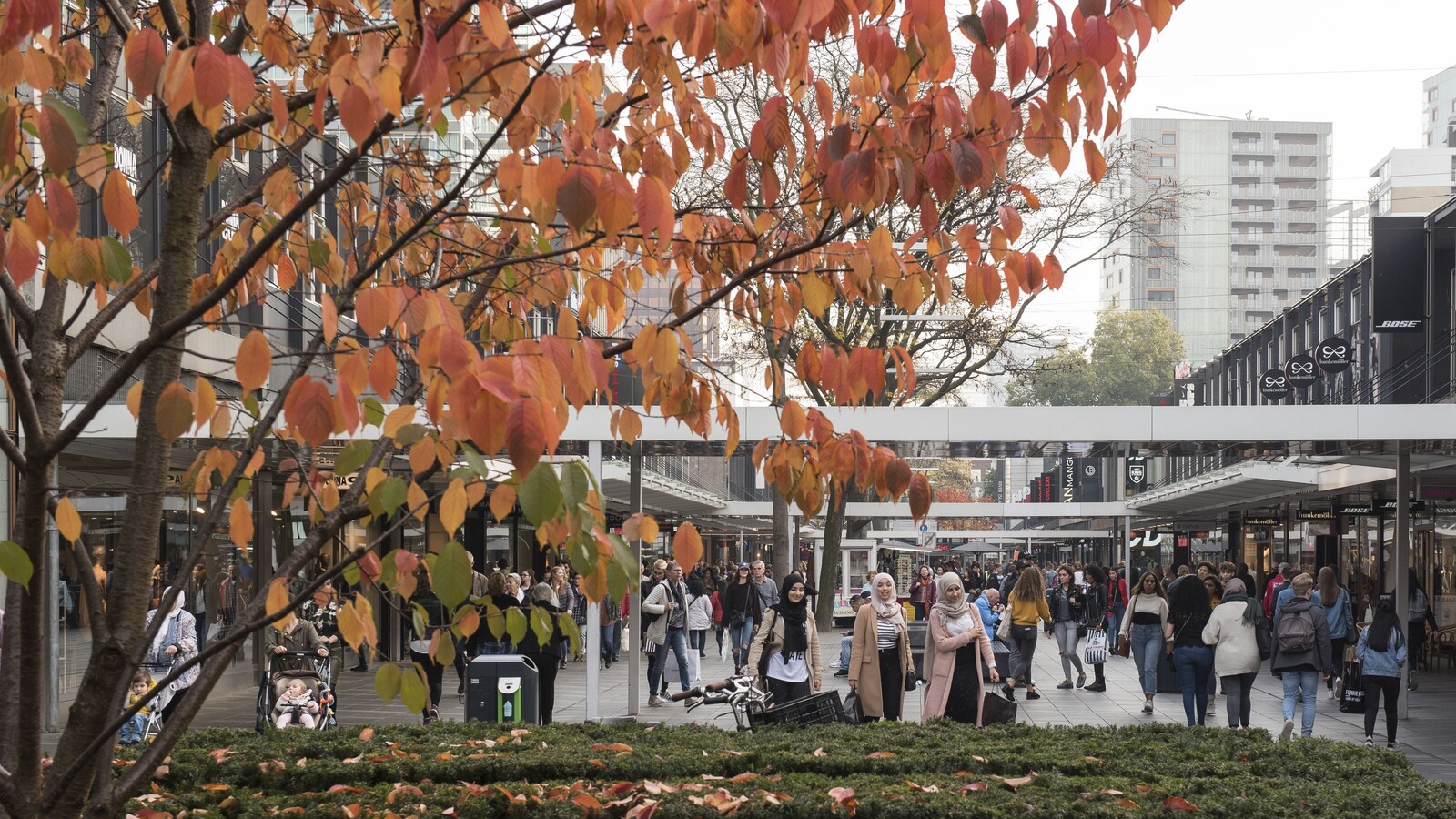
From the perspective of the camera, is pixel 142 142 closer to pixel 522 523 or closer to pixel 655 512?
pixel 522 523

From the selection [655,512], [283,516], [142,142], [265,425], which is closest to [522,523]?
[655,512]

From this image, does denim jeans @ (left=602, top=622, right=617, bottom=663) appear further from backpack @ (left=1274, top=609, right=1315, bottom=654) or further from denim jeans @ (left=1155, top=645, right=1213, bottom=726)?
backpack @ (left=1274, top=609, right=1315, bottom=654)

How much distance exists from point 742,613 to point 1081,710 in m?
5.64

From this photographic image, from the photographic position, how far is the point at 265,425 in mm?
4578

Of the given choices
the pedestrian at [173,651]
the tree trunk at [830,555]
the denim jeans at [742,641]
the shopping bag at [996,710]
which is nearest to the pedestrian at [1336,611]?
the shopping bag at [996,710]

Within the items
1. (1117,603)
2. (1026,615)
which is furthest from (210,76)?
(1117,603)

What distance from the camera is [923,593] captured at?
32938 millimetres

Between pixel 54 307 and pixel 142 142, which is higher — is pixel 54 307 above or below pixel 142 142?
below

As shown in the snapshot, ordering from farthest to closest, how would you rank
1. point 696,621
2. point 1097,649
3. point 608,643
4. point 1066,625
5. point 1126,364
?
point 1126,364 → point 608,643 → point 696,621 → point 1097,649 → point 1066,625

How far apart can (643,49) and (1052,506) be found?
1977 inches

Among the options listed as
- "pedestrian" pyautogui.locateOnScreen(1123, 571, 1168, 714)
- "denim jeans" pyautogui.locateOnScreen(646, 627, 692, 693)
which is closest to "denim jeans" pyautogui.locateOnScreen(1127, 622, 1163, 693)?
"pedestrian" pyautogui.locateOnScreen(1123, 571, 1168, 714)

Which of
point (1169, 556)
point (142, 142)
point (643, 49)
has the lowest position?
point (1169, 556)

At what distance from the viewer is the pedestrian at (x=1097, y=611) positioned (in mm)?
21922

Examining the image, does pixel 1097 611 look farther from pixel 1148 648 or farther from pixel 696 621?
pixel 1148 648
